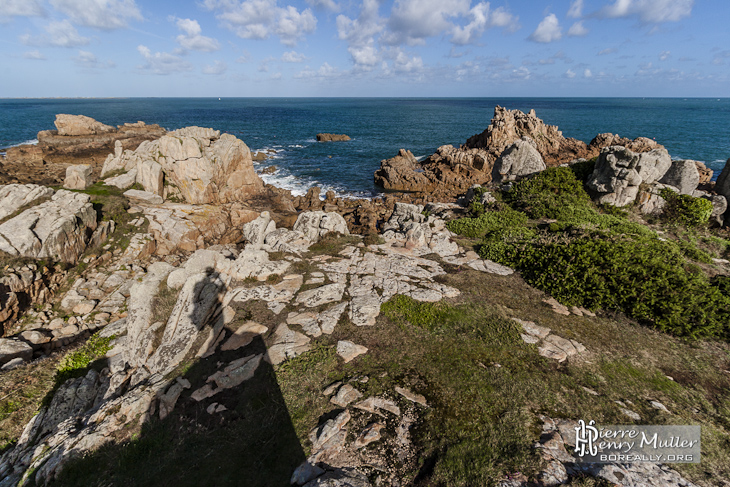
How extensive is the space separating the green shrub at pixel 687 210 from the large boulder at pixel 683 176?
1.37m

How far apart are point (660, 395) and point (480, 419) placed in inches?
173

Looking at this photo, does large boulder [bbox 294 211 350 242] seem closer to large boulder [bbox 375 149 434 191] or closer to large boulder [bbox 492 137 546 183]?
large boulder [bbox 492 137 546 183]

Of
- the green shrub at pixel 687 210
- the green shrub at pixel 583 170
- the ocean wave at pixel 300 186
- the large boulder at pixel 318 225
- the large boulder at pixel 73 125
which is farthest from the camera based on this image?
the large boulder at pixel 73 125

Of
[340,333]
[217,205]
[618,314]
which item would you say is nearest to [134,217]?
[217,205]

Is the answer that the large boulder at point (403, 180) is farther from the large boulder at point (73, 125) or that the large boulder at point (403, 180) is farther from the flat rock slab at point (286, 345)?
the large boulder at point (73, 125)

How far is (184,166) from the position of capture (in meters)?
27.0

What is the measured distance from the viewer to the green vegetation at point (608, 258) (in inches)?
354

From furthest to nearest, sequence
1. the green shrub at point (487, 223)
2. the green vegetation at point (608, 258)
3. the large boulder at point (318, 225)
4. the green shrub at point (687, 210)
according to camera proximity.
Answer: the green shrub at point (487, 223) < the green shrub at point (687, 210) < the large boulder at point (318, 225) < the green vegetation at point (608, 258)

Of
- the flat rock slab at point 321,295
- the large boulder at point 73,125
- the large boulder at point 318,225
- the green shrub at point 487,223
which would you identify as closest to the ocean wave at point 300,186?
the large boulder at point 318,225

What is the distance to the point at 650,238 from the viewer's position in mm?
12766

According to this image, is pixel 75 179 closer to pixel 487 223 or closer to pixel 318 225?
pixel 318 225

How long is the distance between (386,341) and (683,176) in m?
20.2

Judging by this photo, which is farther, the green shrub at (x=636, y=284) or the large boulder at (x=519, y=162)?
the large boulder at (x=519, y=162)

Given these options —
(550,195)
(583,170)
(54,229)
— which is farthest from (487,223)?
(54,229)
